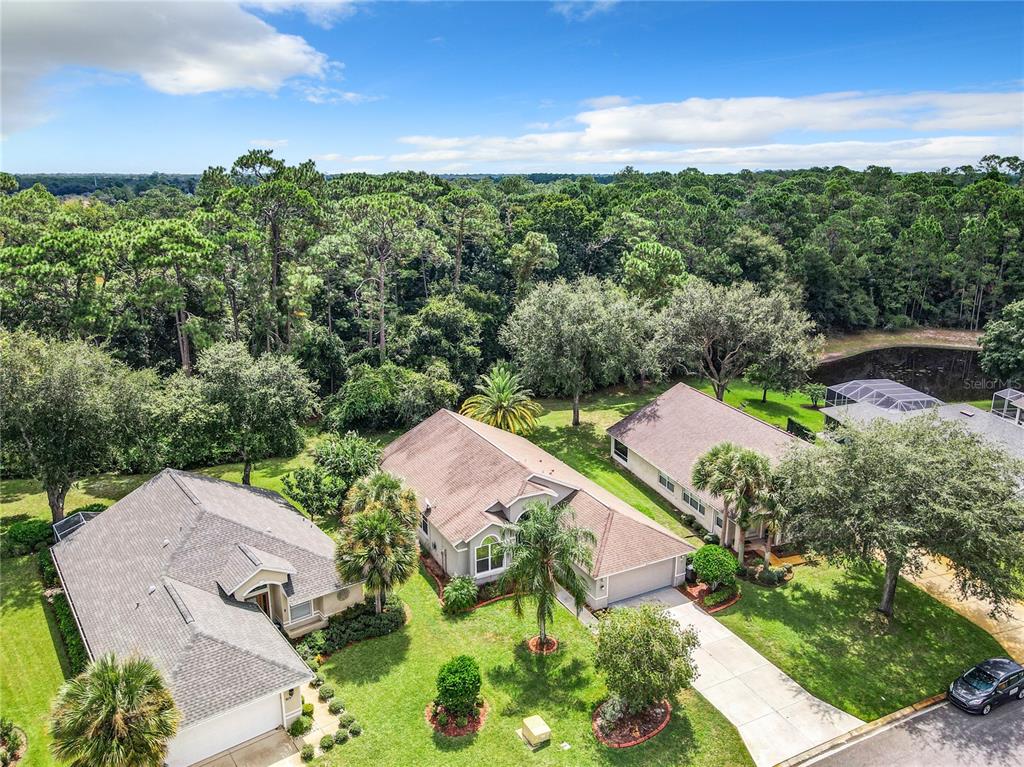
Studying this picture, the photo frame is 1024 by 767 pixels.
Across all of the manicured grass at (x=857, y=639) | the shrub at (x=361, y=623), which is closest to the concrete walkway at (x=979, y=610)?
the manicured grass at (x=857, y=639)

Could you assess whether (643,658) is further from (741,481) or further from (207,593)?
(207,593)

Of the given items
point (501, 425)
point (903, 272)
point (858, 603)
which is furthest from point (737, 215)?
point (858, 603)

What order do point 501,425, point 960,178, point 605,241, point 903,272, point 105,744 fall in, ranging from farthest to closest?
point 960,178
point 903,272
point 605,241
point 501,425
point 105,744

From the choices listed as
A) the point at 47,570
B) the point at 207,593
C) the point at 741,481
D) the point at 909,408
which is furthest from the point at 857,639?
the point at 47,570

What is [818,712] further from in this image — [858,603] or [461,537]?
[461,537]

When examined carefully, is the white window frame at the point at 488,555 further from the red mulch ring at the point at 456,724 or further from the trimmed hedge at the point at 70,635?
the trimmed hedge at the point at 70,635
